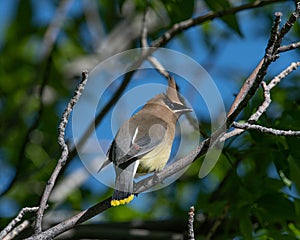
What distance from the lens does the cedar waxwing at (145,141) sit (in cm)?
383

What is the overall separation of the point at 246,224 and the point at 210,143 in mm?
869

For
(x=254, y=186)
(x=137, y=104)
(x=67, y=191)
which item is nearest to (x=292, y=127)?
(x=254, y=186)

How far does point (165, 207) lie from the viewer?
20.8 ft

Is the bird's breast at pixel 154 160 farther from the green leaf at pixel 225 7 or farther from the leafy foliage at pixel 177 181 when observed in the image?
the green leaf at pixel 225 7

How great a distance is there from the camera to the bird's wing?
3.88 meters

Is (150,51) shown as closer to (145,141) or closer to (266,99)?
(145,141)

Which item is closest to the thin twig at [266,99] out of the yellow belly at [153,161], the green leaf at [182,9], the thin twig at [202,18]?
the yellow belly at [153,161]

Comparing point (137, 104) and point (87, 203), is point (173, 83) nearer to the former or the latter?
point (137, 104)

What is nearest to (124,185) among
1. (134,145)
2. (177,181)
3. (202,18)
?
(134,145)

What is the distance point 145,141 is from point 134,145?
9 centimetres

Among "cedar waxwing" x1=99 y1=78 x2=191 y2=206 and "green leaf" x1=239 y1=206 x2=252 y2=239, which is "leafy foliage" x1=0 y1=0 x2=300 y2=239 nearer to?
"green leaf" x1=239 y1=206 x2=252 y2=239

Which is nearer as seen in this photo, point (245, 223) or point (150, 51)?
point (245, 223)

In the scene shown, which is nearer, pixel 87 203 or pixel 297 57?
pixel 297 57

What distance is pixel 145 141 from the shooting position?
4.04 meters
